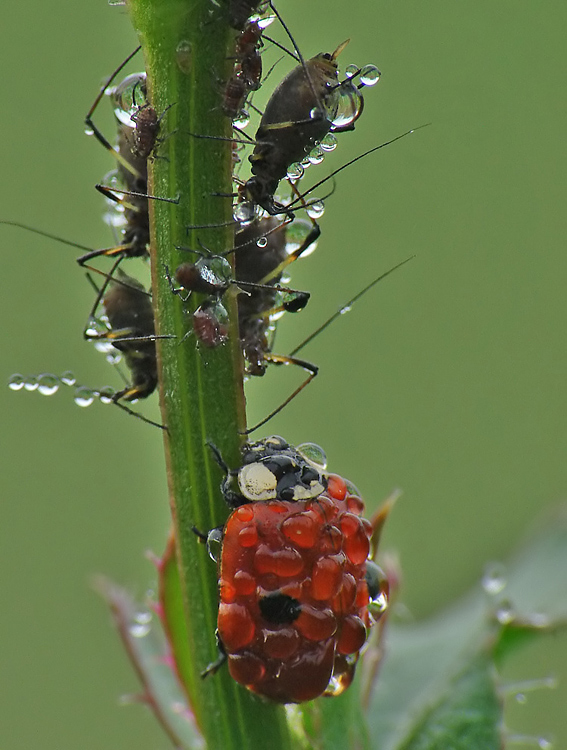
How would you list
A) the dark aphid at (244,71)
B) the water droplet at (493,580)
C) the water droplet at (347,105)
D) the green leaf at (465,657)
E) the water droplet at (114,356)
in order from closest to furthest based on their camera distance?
1. the dark aphid at (244,71)
2. the water droplet at (347,105)
3. the water droplet at (114,356)
4. the green leaf at (465,657)
5. the water droplet at (493,580)

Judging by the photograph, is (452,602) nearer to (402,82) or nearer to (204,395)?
(204,395)

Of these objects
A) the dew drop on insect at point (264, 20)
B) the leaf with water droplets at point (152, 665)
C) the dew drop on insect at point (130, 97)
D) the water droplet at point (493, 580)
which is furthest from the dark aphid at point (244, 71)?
the water droplet at point (493, 580)

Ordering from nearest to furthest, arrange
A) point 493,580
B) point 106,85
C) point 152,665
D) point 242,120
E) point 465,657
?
point 242,120
point 106,85
point 465,657
point 152,665
point 493,580

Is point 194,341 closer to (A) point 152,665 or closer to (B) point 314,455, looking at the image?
(B) point 314,455

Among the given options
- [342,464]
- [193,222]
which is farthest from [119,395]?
[342,464]

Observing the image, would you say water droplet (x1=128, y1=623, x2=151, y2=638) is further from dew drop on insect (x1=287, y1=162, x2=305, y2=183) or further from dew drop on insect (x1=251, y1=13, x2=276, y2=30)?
dew drop on insect (x1=251, y1=13, x2=276, y2=30)

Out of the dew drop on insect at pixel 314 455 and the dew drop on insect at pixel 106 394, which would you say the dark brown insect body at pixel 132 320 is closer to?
the dew drop on insect at pixel 106 394

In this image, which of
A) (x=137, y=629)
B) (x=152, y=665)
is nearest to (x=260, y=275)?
(x=137, y=629)
